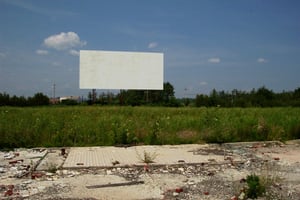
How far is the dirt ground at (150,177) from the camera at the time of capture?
3.99 meters

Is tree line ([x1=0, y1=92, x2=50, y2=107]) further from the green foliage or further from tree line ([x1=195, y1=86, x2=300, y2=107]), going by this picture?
the green foliage

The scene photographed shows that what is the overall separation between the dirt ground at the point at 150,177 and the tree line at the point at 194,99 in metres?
26.6

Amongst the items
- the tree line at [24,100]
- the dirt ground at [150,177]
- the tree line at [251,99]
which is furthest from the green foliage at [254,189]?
the tree line at [24,100]

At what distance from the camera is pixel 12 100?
3475cm

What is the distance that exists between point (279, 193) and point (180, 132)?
4.61m

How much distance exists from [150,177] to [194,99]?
1197 inches

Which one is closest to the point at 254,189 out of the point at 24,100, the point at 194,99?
the point at 194,99

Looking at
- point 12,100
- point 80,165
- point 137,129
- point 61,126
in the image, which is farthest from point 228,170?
point 12,100

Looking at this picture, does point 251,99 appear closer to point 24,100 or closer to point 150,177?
point 24,100

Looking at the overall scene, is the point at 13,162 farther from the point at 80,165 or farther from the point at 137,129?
the point at 137,129

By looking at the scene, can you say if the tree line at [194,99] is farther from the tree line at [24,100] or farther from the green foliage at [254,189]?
the green foliage at [254,189]

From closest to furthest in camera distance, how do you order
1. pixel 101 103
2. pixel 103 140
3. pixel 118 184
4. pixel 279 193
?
pixel 279 193 < pixel 118 184 < pixel 103 140 < pixel 101 103

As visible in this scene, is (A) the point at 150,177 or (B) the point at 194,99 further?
(B) the point at 194,99

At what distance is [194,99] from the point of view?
34.8 m
